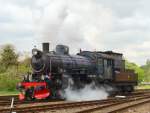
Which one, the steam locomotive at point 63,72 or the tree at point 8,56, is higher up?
the tree at point 8,56

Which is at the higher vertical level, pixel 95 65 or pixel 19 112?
pixel 95 65

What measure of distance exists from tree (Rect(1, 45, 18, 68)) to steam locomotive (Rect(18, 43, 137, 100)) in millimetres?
29475

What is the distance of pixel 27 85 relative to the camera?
69.9ft

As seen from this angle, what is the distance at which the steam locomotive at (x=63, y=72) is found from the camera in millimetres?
21047

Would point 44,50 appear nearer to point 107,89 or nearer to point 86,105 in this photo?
point 86,105

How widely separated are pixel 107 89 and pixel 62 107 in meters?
10.8

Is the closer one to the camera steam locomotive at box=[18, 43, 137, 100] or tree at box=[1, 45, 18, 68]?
steam locomotive at box=[18, 43, 137, 100]

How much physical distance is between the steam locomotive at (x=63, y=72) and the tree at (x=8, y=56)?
29.5m

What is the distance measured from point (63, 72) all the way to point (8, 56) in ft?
116

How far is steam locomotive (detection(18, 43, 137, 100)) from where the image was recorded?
2105 centimetres

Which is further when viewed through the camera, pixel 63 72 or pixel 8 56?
pixel 8 56

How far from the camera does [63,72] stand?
71.9 ft

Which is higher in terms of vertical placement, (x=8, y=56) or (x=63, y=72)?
(x=8, y=56)

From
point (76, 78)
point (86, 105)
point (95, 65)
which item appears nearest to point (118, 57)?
point (95, 65)
